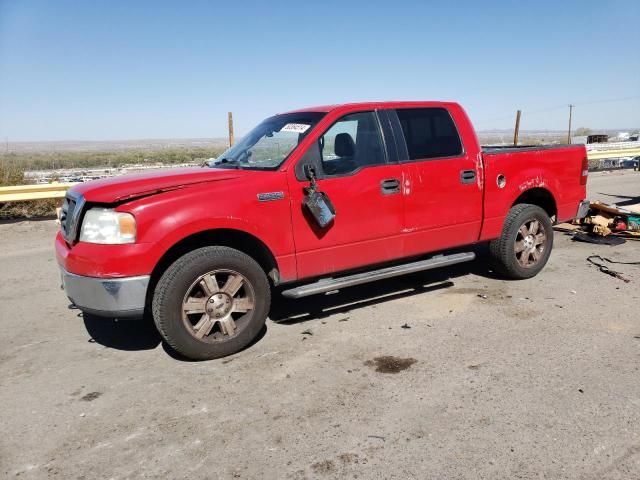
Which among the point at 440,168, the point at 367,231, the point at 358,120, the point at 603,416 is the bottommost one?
the point at 603,416

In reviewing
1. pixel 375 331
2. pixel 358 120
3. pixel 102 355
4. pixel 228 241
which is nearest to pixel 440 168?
pixel 358 120

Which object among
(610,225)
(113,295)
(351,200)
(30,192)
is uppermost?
(351,200)

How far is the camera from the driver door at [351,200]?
4176mm

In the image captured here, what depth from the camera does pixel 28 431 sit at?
2.95m

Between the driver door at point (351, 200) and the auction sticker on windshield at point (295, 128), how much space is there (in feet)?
0.67

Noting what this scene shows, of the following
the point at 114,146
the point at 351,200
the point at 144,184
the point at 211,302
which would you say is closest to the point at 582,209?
the point at 351,200

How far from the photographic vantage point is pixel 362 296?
5305mm

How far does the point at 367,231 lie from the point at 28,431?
2.88 m

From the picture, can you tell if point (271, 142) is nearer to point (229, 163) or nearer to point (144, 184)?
point (229, 163)

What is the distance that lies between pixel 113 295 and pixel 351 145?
2.37 meters

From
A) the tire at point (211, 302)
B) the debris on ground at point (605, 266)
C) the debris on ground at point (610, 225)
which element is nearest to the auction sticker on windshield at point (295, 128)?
the tire at point (211, 302)

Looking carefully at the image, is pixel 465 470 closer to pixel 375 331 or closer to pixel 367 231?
pixel 375 331

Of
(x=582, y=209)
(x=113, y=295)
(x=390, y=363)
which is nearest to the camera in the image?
(x=113, y=295)

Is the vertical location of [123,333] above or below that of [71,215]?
below
